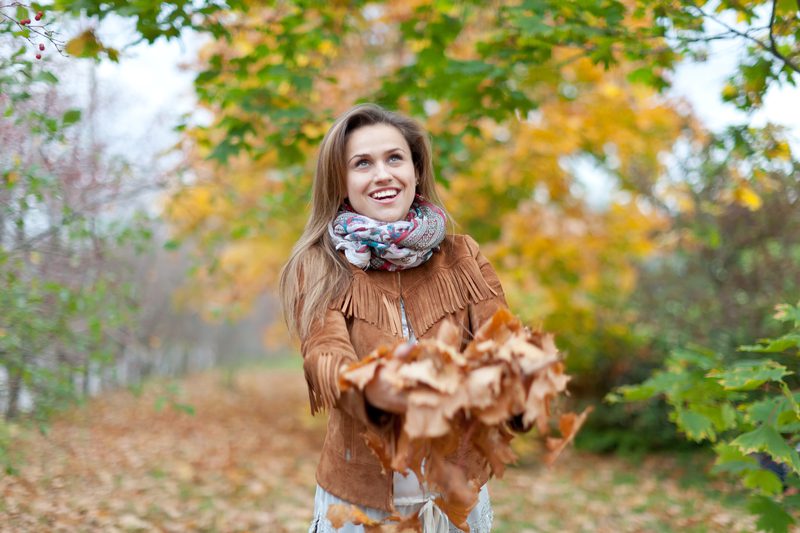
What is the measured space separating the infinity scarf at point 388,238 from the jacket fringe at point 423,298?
3.0 inches

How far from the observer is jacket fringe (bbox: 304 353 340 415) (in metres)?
1.59

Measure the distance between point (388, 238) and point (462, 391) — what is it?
688mm

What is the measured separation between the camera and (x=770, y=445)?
2.27 m

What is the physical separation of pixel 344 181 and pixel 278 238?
18.2 ft

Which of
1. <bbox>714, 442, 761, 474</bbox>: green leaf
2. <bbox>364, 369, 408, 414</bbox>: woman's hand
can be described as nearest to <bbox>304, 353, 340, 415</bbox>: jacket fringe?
<bbox>364, 369, 408, 414</bbox>: woman's hand

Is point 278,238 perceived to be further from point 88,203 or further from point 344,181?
point 344,181

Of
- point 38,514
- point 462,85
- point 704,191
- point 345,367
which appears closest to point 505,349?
point 345,367

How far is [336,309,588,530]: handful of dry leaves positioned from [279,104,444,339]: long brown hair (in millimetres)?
473

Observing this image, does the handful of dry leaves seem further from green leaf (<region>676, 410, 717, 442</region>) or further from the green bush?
green leaf (<region>676, 410, 717, 442</region>)

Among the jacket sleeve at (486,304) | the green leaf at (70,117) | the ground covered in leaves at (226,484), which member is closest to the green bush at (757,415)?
the ground covered in leaves at (226,484)

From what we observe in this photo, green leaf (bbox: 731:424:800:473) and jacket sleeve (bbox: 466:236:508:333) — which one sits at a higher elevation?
jacket sleeve (bbox: 466:236:508:333)

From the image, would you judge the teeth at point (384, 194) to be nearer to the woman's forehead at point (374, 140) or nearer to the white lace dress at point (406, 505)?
the woman's forehead at point (374, 140)

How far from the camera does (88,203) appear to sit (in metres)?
4.11

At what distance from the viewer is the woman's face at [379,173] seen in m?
2.07
